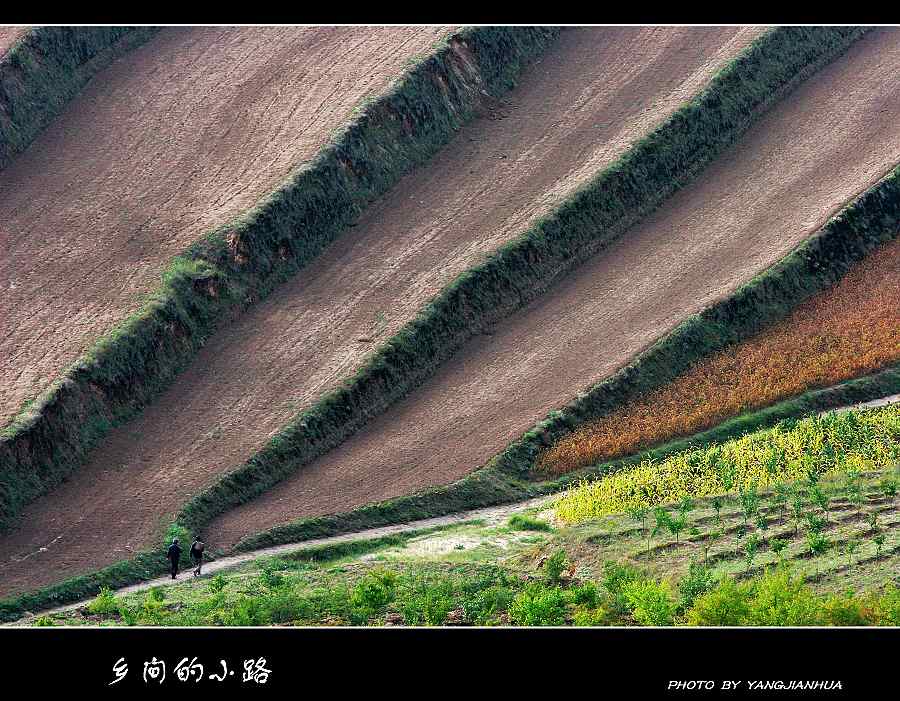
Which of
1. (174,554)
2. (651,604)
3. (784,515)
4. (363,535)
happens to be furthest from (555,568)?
(174,554)

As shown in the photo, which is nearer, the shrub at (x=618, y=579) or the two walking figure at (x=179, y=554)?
the shrub at (x=618, y=579)

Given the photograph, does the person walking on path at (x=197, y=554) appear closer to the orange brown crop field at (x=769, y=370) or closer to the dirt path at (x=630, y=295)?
the dirt path at (x=630, y=295)

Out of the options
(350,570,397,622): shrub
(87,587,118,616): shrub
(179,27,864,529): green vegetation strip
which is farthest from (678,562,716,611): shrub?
(87,587,118,616): shrub

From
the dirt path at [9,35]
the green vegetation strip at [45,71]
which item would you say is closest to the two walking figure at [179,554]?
the green vegetation strip at [45,71]

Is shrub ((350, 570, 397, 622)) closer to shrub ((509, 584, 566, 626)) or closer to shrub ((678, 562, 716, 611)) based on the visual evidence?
shrub ((509, 584, 566, 626))

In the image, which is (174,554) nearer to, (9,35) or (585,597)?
(585,597)
